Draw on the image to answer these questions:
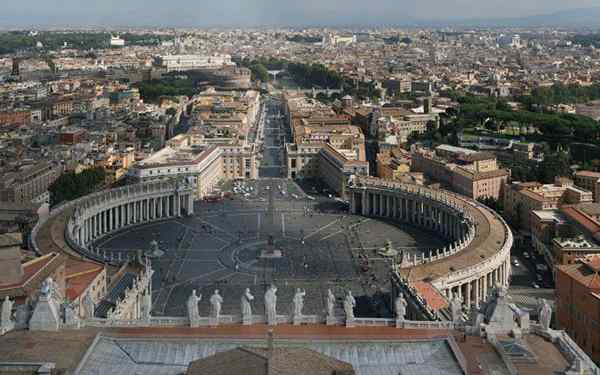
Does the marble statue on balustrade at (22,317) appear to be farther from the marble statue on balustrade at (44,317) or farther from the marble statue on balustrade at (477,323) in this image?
the marble statue on balustrade at (477,323)

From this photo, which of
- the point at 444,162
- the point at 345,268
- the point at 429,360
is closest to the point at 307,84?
the point at 444,162

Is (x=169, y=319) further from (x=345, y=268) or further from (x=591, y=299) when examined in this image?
(x=345, y=268)

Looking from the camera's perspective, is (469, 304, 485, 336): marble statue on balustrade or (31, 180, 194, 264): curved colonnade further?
(31, 180, 194, 264): curved colonnade

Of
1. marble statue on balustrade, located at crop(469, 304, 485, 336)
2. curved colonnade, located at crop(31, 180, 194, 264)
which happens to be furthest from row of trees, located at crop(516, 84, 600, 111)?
marble statue on balustrade, located at crop(469, 304, 485, 336)

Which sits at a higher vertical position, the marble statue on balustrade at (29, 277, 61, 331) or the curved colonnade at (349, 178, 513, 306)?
the marble statue on balustrade at (29, 277, 61, 331)

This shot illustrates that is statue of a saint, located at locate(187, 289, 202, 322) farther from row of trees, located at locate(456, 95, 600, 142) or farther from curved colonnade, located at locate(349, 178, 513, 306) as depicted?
row of trees, located at locate(456, 95, 600, 142)

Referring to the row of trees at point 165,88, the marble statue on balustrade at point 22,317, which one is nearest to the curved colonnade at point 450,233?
the marble statue on balustrade at point 22,317

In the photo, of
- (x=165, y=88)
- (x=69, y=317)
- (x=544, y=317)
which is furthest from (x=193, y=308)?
(x=165, y=88)
